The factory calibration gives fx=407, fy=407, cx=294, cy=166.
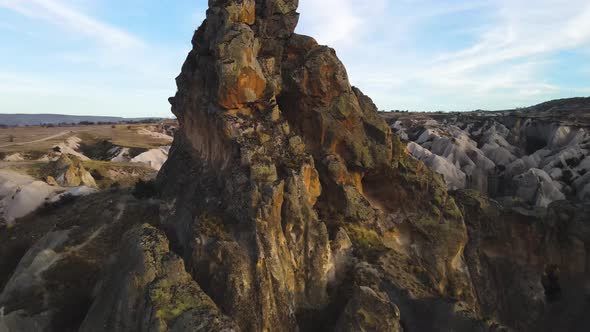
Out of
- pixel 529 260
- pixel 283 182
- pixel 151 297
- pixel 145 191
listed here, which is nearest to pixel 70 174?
pixel 145 191

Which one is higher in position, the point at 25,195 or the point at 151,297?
the point at 151,297

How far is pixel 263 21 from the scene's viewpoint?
824 inches

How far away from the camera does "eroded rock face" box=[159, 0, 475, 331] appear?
1420cm

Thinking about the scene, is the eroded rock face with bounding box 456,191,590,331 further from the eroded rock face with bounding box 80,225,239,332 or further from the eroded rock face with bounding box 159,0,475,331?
the eroded rock face with bounding box 80,225,239,332

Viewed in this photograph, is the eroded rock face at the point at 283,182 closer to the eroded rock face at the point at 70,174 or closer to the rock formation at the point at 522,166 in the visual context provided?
the eroded rock face at the point at 70,174

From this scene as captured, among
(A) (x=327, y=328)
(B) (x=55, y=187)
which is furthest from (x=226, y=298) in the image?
(B) (x=55, y=187)

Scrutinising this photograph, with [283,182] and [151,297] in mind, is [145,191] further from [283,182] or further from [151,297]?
[151,297]

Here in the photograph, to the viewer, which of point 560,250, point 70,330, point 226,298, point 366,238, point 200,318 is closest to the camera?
point 200,318

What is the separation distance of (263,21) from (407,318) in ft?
50.7

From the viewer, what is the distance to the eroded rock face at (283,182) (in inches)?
559

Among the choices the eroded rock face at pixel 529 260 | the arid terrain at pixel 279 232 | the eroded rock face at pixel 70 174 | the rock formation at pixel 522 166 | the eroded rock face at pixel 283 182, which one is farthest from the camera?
the rock formation at pixel 522 166

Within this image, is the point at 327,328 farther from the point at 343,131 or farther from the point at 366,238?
the point at 343,131

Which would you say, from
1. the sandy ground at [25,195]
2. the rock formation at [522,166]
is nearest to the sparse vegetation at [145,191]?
the sandy ground at [25,195]

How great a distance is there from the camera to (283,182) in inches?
632
